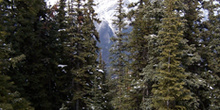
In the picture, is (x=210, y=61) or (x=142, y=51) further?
(x=142, y=51)

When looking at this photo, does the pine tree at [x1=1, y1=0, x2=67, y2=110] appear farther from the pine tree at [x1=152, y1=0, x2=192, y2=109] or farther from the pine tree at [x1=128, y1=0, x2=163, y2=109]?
the pine tree at [x1=152, y1=0, x2=192, y2=109]

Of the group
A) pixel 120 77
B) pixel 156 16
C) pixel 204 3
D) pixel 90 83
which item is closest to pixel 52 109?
pixel 90 83

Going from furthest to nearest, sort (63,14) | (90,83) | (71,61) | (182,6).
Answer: (63,14), (90,83), (71,61), (182,6)

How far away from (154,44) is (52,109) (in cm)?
1136

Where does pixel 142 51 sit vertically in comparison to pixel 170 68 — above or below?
above

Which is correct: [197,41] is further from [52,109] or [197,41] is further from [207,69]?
[52,109]

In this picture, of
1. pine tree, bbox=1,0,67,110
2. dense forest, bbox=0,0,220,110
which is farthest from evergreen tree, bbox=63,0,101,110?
pine tree, bbox=1,0,67,110

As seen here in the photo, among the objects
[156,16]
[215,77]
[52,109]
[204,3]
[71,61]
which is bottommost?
[52,109]

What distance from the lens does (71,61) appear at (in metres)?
18.1

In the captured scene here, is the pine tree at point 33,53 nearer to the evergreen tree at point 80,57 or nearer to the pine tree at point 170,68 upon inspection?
the evergreen tree at point 80,57

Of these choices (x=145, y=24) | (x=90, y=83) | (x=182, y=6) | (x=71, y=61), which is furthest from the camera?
(x=90, y=83)

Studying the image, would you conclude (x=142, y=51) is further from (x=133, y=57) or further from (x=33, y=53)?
(x=33, y=53)

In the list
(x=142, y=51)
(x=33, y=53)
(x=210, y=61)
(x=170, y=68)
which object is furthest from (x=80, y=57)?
(x=210, y=61)

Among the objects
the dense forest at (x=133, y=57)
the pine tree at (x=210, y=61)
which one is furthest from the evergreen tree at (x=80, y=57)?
the pine tree at (x=210, y=61)
